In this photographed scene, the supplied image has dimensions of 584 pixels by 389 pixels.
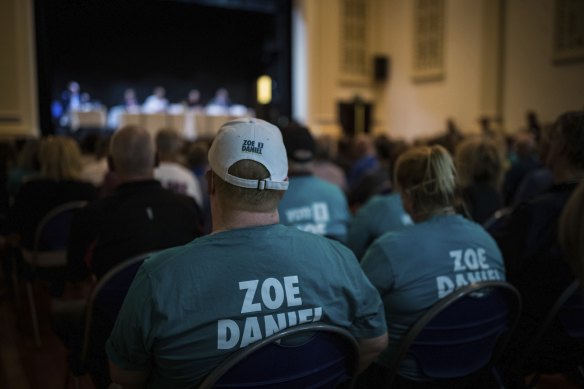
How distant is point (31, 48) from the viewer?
1041cm

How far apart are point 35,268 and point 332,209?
6.04 ft

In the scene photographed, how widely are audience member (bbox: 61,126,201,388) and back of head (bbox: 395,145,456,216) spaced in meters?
0.90

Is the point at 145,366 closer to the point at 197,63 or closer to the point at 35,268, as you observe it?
the point at 35,268

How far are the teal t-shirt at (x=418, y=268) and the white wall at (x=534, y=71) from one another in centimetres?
932

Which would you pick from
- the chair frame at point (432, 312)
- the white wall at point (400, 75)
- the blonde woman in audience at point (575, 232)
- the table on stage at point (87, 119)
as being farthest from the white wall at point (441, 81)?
the blonde woman in audience at point (575, 232)

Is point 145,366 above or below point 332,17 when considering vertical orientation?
below

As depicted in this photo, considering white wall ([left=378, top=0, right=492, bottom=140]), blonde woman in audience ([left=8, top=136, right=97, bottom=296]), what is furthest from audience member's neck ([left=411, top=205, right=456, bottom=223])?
white wall ([left=378, top=0, right=492, bottom=140])

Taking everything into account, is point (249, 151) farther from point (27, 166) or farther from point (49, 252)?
point (27, 166)

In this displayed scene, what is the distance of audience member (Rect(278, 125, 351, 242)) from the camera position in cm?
270

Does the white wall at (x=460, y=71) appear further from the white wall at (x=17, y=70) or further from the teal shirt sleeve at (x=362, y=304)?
the teal shirt sleeve at (x=362, y=304)

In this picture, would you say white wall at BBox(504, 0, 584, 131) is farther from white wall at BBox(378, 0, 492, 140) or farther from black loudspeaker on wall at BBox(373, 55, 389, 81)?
black loudspeaker on wall at BBox(373, 55, 389, 81)

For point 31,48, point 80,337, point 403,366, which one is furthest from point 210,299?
point 31,48

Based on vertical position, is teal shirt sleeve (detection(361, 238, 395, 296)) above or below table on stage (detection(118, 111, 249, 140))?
below

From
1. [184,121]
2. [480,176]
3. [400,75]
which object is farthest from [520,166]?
[184,121]
